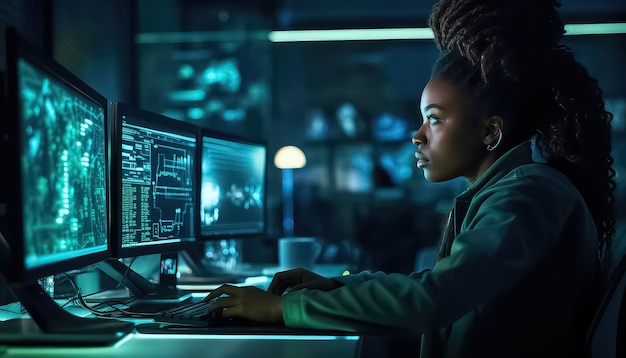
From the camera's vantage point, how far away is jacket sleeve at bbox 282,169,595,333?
94cm

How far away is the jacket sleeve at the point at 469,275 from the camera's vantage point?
0.94 meters

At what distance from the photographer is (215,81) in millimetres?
4445

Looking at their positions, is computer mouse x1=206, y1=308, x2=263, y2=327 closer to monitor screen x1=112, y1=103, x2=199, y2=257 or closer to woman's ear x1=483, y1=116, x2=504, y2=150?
monitor screen x1=112, y1=103, x2=199, y2=257

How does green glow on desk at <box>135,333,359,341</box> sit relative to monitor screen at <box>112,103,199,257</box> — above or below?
below

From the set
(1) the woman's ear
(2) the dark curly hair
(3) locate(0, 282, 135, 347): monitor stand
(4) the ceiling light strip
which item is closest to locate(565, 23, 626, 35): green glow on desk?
(4) the ceiling light strip

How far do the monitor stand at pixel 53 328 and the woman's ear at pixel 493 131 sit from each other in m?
0.77

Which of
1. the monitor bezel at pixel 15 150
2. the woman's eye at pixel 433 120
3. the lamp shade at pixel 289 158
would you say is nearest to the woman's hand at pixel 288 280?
the woman's eye at pixel 433 120

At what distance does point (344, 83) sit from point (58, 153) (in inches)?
191

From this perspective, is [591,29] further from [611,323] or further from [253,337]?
[253,337]

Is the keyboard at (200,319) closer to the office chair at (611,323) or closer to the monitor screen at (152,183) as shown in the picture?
the monitor screen at (152,183)

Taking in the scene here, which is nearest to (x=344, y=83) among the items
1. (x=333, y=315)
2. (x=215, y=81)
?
(x=215, y=81)

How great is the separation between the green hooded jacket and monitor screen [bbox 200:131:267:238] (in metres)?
0.92

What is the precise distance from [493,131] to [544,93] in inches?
5.3

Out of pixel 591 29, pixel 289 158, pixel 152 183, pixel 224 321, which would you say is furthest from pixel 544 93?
pixel 591 29
